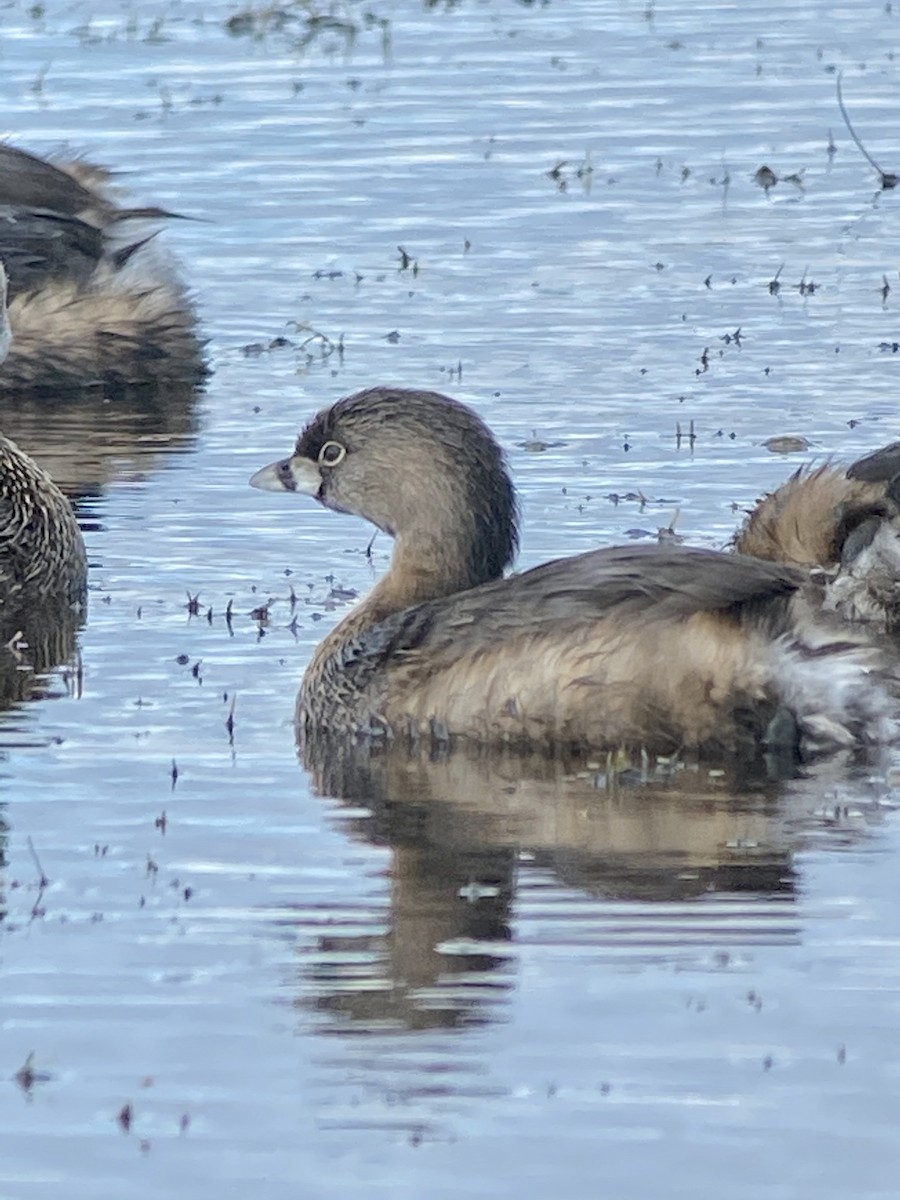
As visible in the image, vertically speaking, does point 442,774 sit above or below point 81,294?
above

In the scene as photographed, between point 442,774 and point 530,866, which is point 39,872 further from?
point 442,774

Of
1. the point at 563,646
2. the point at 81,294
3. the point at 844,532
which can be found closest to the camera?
the point at 563,646

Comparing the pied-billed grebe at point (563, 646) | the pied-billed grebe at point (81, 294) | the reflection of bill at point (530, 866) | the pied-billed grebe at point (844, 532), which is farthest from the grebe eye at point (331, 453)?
the pied-billed grebe at point (81, 294)

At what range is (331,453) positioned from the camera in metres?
10.5

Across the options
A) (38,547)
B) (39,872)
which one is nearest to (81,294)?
(38,547)

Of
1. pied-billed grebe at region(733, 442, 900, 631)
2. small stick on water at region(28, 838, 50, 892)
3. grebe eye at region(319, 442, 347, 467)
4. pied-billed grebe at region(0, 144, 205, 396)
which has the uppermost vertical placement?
grebe eye at region(319, 442, 347, 467)

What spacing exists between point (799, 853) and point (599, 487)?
450 cm

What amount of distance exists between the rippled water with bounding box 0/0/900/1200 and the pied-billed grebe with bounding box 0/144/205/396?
0.24 meters

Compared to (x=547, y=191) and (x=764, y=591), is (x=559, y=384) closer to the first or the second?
(x=547, y=191)

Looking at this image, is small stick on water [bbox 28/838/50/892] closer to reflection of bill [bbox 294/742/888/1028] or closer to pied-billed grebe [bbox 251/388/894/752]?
reflection of bill [bbox 294/742/888/1028]

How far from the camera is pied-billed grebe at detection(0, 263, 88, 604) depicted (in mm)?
11578

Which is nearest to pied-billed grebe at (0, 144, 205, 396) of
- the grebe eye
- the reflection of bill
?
the grebe eye

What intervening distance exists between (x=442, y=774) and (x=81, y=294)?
22.4ft

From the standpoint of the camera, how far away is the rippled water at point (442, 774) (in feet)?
21.6
